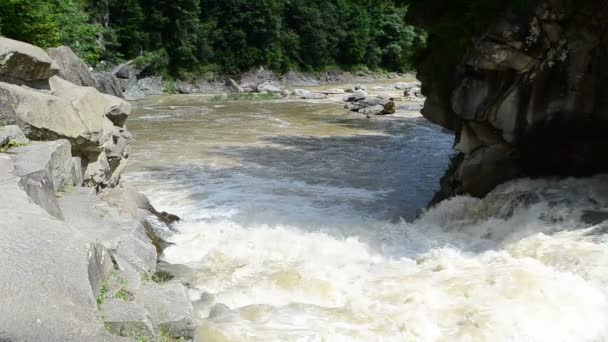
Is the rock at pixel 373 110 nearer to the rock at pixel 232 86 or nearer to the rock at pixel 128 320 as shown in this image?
the rock at pixel 232 86

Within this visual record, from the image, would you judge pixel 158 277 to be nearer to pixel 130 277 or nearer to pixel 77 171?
pixel 130 277

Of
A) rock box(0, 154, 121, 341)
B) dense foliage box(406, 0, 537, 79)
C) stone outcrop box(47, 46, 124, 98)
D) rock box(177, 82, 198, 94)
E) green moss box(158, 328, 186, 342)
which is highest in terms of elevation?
dense foliage box(406, 0, 537, 79)

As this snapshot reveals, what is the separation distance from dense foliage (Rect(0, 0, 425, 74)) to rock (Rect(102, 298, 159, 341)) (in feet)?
107

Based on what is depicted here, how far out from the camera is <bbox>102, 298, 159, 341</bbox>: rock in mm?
4434

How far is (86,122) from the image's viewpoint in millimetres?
8625

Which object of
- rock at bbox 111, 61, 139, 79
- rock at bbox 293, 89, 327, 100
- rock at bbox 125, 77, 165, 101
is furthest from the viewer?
rock at bbox 111, 61, 139, 79

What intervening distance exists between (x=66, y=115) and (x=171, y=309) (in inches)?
167

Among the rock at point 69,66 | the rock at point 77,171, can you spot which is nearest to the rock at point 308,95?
the rock at point 69,66

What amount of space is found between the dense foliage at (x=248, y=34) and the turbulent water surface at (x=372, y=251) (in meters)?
24.4

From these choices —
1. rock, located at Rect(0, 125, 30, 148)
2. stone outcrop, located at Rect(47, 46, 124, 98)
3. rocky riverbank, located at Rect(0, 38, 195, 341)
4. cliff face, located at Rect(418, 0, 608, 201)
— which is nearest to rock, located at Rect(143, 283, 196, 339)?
rocky riverbank, located at Rect(0, 38, 195, 341)

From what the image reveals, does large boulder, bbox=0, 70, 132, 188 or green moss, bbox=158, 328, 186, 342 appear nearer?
green moss, bbox=158, 328, 186, 342

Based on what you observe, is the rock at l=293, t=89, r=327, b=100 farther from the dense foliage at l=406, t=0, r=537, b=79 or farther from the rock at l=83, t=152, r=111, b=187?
the rock at l=83, t=152, r=111, b=187

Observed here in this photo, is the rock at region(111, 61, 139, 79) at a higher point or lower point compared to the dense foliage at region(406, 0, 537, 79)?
lower

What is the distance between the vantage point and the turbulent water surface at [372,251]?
613 centimetres
